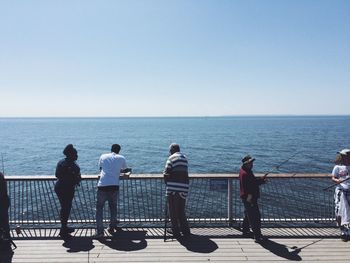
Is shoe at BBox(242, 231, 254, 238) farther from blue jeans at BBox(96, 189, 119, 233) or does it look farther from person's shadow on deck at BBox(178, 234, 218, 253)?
blue jeans at BBox(96, 189, 119, 233)

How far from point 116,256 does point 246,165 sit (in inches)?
116

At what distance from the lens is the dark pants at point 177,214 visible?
6.97 metres

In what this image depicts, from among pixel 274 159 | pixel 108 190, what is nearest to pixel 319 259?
pixel 108 190

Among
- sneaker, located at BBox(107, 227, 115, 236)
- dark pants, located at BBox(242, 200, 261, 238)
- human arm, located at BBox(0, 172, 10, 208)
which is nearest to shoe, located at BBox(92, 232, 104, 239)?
sneaker, located at BBox(107, 227, 115, 236)

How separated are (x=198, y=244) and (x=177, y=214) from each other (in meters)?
0.77

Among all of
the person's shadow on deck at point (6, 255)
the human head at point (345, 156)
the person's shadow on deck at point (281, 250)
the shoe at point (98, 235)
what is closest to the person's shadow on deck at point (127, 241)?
the shoe at point (98, 235)

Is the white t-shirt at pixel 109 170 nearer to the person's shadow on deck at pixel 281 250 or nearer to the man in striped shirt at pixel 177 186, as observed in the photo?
the man in striped shirt at pixel 177 186

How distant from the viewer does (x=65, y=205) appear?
22.8 feet

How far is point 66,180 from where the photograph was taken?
6.88 metres

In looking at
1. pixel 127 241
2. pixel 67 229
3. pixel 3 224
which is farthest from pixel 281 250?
pixel 3 224

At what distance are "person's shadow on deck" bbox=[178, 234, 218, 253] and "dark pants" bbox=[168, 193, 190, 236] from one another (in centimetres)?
20

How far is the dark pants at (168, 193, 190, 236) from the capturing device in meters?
6.97

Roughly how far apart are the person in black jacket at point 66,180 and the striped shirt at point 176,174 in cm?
A: 186

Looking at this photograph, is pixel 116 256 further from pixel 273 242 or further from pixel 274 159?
pixel 274 159
